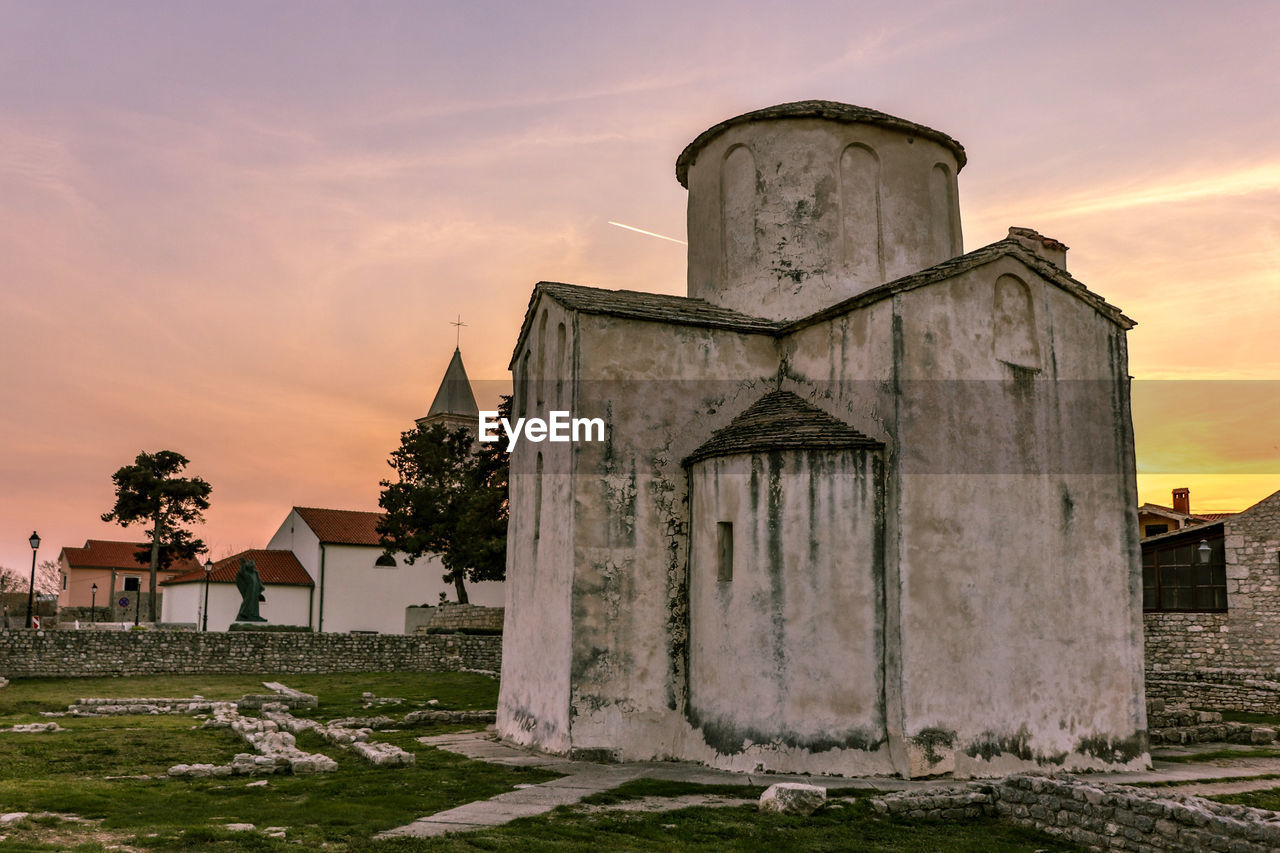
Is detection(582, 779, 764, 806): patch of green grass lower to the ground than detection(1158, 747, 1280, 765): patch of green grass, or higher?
higher

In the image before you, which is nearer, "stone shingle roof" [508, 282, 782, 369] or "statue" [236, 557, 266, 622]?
"stone shingle roof" [508, 282, 782, 369]

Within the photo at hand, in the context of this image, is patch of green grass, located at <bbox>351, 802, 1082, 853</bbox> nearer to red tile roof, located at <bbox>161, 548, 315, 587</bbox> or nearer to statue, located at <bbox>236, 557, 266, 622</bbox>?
statue, located at <bbox>236, 557, 266, 622</bbox>

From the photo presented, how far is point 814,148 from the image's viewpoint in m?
16.1

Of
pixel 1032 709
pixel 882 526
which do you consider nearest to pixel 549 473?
pixel 882 526

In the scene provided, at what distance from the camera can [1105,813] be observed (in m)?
8.88

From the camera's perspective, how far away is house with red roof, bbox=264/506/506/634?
157 feet

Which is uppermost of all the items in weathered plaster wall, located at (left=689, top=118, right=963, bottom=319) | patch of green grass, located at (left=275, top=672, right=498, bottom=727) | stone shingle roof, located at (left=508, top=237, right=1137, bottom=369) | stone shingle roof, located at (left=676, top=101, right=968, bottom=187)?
stone shingle roof, located at (left=676, top=101, right=968, bottom=187)

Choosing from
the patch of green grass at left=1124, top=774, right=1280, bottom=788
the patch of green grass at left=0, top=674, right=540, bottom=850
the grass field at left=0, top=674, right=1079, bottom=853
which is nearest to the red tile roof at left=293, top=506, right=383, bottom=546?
the patch of green grass at left=0, top=674, right=540, bottom=850

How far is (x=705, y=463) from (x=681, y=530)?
1.12m

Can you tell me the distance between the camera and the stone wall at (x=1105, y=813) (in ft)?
25.6

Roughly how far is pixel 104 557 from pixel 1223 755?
68.7m

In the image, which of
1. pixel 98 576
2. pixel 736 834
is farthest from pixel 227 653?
pixel 98 576

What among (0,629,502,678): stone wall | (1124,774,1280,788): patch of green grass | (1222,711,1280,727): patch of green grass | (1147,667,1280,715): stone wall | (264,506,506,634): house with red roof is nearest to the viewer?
(1124,774,1280,788): patch of green grass

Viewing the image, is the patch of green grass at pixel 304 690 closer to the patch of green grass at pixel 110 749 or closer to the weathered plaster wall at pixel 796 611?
the patch of green grass at pixel 110 749
